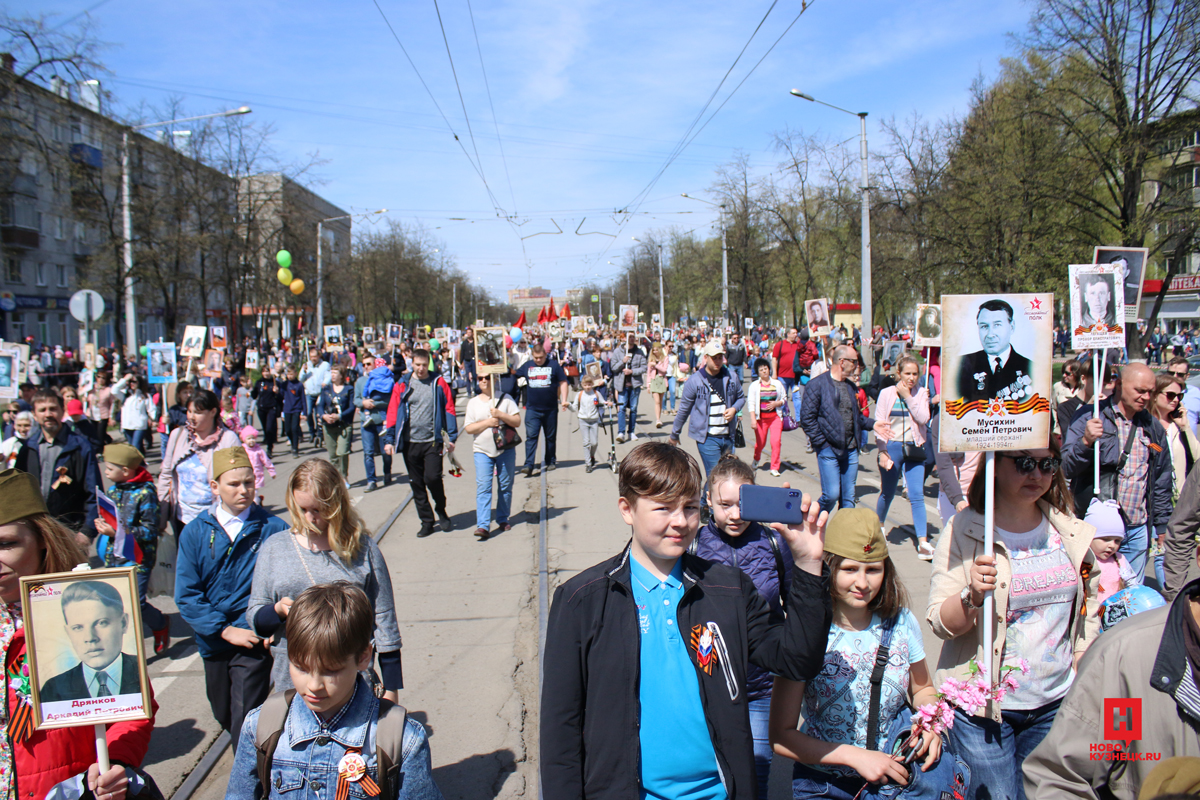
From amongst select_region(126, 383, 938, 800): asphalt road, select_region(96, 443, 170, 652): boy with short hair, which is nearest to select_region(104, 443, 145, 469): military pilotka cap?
select_region(96, 443, 170, 652): boy with short hair

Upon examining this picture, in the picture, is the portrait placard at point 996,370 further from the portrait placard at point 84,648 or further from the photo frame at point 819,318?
the photo frame at point 819,318

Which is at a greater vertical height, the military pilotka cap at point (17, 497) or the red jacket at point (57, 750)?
the military pilotka cap at point (17, 497)

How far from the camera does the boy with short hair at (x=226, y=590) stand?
11.5ft

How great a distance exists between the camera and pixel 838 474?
25.3 feet

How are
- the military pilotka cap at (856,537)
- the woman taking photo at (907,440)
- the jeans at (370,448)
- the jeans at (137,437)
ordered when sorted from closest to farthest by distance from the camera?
the military pilotka cap at (856,537) → the woman taking photo at (907,440) → the jeans at (370,448) → the jeans at (137,437)

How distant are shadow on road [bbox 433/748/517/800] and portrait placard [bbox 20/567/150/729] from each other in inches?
81.2

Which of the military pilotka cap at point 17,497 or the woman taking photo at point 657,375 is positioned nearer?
the military pilotka cap at point 17,497

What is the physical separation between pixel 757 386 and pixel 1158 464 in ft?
19.2

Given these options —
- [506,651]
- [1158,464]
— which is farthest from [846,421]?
[506,651]

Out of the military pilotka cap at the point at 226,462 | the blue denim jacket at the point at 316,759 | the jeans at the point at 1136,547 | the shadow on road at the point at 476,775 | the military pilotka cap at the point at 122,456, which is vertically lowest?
the shadow on road at the point at 476,775

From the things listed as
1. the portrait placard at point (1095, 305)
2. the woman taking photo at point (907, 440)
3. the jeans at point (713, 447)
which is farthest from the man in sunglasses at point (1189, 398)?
the jeans at point (713, 447)

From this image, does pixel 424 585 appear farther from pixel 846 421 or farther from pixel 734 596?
pixel 734 596

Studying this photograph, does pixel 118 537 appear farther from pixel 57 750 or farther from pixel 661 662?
pixel 661 662

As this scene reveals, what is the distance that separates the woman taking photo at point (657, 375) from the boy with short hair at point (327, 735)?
1508 cm
